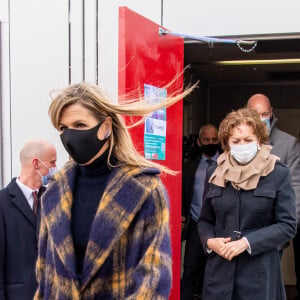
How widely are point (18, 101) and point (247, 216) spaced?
7.11 ft

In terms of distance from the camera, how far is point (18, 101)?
→ 3.99 meters

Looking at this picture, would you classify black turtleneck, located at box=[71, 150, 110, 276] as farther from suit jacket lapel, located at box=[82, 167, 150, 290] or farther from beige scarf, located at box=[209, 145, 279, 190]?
beige scarf, located at box=[209, 145, 279, 190]

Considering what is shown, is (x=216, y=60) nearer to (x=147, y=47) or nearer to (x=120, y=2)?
(x=120, y=2)

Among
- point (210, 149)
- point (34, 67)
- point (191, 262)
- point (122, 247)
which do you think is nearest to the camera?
point (122, 247)

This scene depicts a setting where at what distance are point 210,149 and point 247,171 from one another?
1901 mm

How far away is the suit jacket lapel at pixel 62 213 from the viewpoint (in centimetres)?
169

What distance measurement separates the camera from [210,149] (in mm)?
4660

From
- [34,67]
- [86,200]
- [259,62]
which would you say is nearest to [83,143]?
[86,200]

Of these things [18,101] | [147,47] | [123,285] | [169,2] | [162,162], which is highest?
[169,2]

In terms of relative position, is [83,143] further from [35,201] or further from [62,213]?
[35,201]

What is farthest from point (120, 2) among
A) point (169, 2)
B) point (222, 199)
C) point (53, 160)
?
point (222, 199)

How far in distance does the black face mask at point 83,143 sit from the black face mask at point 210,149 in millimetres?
2962

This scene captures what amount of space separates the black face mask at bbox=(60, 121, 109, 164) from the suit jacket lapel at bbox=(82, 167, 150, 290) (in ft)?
0.40

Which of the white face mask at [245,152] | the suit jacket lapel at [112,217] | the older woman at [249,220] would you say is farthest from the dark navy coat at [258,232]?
the suit jacket lapel at [112,217]
